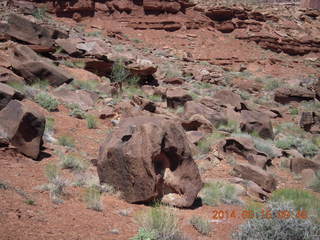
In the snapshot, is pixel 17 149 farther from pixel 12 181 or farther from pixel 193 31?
pixel 193 31

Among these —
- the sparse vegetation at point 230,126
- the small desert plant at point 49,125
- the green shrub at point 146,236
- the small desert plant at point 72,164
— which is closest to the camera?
the green shrub at point 146,236

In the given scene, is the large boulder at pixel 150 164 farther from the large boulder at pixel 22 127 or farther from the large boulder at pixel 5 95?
the large boulder at pixel 5 95

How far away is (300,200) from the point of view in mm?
7062

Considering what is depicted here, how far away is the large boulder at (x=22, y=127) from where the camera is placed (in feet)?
20.9

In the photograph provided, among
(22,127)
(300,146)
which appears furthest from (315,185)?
(22,127)

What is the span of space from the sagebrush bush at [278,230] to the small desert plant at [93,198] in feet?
6.07

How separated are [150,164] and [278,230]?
194 cm

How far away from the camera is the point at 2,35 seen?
14.8m

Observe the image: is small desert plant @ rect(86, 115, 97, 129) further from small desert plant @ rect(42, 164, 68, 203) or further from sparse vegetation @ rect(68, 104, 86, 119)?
small desert plant @ rect(42, 164, 68, 203)

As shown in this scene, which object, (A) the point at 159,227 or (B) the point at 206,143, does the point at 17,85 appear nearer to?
(B) the point at 206,143

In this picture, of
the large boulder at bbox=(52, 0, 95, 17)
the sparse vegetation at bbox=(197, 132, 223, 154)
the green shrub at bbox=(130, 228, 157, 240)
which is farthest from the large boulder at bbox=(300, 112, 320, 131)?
the large boulder at bbox=(52, 0, 95, 17)

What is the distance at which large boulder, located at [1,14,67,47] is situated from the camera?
15.0m

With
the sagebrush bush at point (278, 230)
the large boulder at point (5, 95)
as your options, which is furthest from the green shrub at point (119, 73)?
the sagebrush bush at point (278, 230)

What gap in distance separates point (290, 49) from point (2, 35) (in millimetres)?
25039
